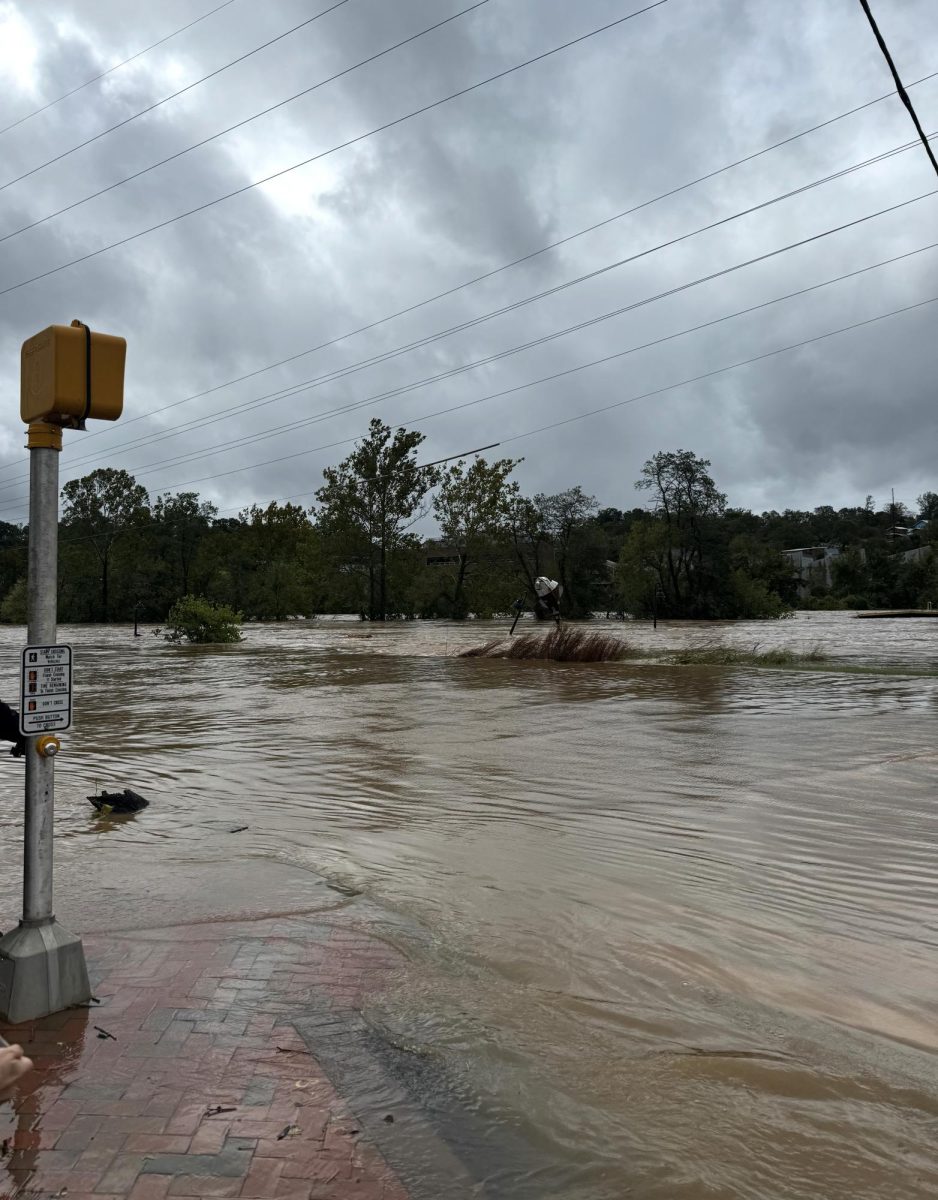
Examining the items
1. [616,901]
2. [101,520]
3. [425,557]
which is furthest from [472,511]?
[616,901]

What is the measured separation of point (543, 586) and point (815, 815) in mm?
24832

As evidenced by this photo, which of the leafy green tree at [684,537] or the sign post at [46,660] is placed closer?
the sign post at [46,660]

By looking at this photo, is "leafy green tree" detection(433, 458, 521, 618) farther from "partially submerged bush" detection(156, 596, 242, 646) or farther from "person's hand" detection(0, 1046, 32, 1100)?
"person's hand" detection(0, 1046, 32, 1100)

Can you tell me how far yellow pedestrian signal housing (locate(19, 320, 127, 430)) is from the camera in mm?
3301

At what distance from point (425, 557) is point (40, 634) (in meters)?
64.4

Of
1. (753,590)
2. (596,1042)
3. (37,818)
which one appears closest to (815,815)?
(596,1042)

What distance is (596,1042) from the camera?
3.21 metres

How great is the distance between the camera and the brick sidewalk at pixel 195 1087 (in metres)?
2.37

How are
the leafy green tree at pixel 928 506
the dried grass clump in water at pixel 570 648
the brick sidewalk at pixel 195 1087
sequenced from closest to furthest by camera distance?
the brick sidewalk at pixel 195 1087
the dried grass clump in water at pixel 570 648
the leafy green tree at pixel 928 506

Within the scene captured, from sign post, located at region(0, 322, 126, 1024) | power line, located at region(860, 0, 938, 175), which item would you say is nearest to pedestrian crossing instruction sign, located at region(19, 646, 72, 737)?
sign post, located at region(0, 322, 126, 1024)

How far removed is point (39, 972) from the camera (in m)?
3.29

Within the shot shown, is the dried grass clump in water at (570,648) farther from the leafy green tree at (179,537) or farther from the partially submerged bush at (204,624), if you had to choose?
the leafy green tree at (179,537)

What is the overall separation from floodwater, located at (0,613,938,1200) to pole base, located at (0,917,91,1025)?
0.95 meters

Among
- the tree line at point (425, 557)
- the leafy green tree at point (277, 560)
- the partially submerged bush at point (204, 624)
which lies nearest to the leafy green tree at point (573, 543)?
the tree line at point (425, 557)
